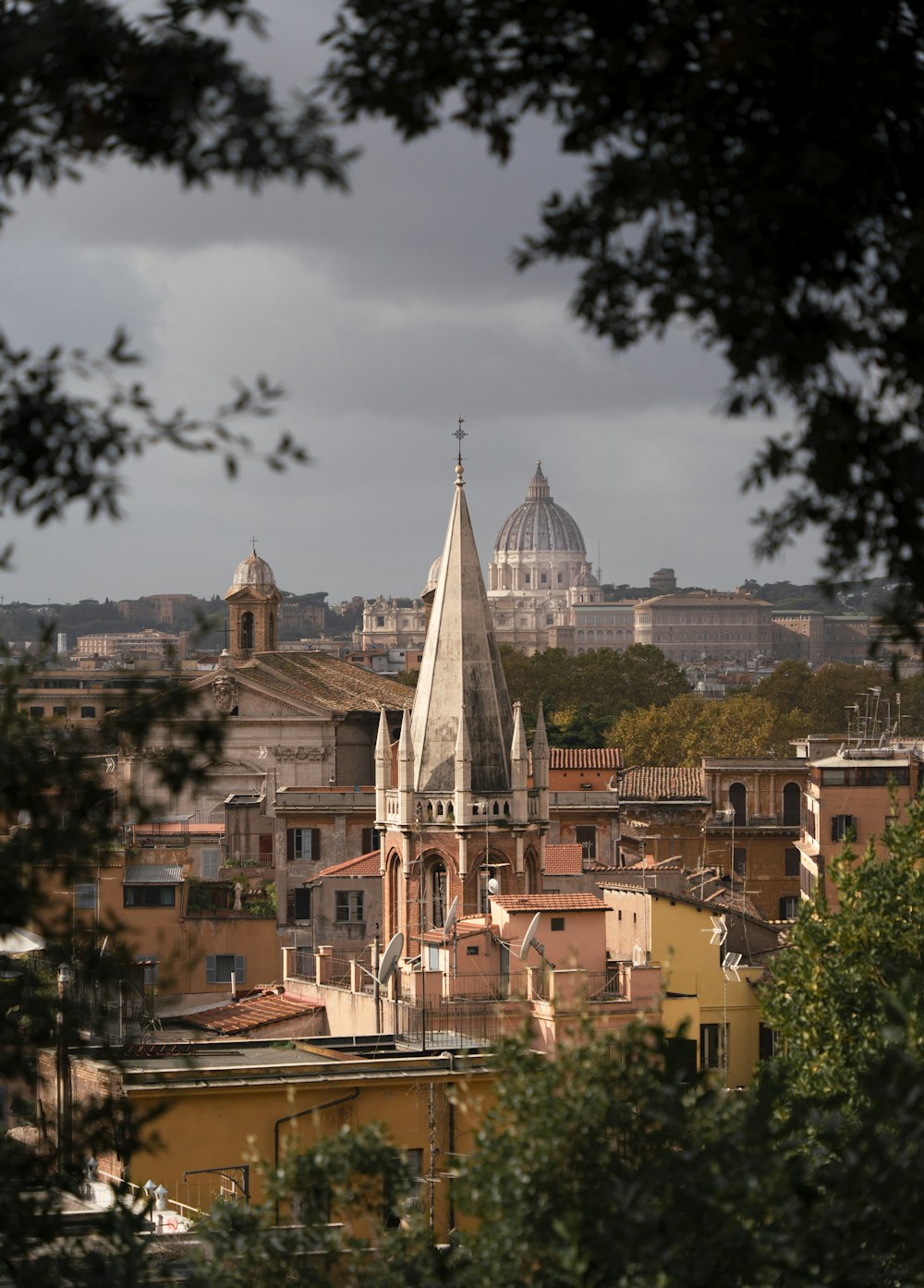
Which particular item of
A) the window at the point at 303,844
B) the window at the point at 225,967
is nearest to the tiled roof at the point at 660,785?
the window at the point at 303,844

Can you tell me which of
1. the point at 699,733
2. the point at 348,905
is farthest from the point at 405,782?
the point at 699,733

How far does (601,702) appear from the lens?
111562 millimetres

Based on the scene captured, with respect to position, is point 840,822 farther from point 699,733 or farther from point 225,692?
point 699,733

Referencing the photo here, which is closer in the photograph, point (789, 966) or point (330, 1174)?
point (330, 1174)

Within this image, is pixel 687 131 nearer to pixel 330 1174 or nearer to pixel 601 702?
pixel 330 1174

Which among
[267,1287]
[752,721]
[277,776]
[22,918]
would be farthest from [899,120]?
[752,721]

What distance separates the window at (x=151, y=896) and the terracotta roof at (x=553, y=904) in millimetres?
7724

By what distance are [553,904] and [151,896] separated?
9.16 m

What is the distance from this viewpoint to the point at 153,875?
3762cm

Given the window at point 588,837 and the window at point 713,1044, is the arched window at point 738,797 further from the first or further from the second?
the window at point 713,1044

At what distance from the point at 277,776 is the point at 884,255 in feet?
170

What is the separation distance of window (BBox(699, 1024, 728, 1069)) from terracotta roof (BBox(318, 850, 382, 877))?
14.2m

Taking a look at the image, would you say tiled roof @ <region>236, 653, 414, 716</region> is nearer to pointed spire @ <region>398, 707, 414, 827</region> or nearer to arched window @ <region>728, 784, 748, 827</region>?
arched window @ <region>728, 784, 748, 827</region>

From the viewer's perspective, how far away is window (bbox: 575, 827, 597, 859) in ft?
174
